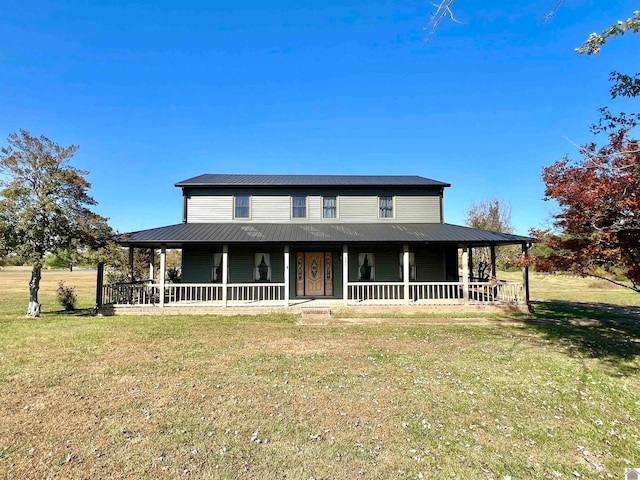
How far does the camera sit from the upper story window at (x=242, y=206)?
56.5 feet

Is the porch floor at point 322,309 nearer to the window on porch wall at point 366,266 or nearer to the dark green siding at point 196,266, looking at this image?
the dark green siding at point 196,266

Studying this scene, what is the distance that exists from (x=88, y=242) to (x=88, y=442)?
37.8 feet

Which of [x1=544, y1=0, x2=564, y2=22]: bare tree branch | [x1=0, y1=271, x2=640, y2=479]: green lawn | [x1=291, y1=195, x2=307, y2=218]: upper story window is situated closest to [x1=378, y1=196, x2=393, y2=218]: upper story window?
[x1=291, y1=195, x2=307, y2=218]: upper story window

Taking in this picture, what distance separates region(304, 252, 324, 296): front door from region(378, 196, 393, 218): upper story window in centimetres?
393

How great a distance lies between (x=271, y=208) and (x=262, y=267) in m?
3.08

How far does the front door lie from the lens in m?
16.6

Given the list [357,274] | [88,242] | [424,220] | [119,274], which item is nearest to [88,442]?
[88,242]

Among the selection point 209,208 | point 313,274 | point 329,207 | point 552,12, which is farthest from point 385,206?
point 552,12

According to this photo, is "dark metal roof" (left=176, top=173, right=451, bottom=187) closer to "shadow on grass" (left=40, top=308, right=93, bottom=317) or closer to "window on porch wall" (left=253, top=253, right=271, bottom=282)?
"window on porch wall" (left=253, top=253, right=271, bottom=282)

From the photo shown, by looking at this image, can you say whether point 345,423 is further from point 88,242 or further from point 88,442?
point 88,242

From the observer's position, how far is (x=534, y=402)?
17.5ft

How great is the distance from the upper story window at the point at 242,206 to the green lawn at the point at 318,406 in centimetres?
852

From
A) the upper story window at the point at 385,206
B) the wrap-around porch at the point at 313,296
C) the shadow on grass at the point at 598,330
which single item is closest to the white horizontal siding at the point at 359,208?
the upper story window at the point at 385,206

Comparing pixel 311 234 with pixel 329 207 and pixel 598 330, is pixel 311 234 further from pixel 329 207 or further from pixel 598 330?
pixel 598 330
